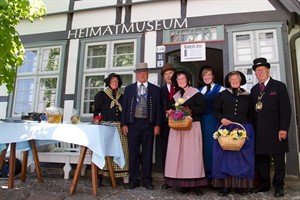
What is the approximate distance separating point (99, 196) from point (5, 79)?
1963mm

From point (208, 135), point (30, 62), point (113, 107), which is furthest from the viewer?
point (30, 62)

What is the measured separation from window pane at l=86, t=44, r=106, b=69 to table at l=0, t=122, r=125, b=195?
2239mm

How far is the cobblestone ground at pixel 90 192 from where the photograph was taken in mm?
3203

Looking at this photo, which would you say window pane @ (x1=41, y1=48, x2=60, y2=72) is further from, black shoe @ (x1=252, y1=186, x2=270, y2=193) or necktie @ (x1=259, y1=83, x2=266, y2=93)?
black shoe @ (x1=252, y1=186, x2=270, y2=193)

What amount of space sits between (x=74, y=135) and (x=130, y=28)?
2.86 metres

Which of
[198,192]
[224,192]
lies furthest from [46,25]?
[224,192]

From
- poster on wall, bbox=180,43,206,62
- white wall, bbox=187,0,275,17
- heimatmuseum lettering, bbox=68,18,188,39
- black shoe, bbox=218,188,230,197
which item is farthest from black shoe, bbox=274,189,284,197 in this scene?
heimatmuseum lettering, bbox=68,18,188,39

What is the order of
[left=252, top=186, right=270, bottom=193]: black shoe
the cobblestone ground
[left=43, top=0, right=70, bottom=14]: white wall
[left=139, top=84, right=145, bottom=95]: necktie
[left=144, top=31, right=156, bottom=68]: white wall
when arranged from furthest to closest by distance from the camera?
[left=43, top=0, right=70, bottom=14]: white wall
[left=144, top=31, right=156, bottom=68]: white wall
[left=139, top=84, right=145, bottom=95]: necktie
[left=252, top=186, right=270, bottom=193]: black shoe
the cobblestone ground

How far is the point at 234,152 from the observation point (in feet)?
11.7

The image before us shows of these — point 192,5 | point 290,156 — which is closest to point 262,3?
point 192,5

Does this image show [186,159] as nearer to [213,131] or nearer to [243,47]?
[213,131]

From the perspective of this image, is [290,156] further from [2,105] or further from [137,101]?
[2,105]

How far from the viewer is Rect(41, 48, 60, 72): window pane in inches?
239

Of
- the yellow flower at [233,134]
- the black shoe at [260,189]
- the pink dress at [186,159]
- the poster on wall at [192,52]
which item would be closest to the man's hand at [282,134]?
the yellow flower at [233,134]
